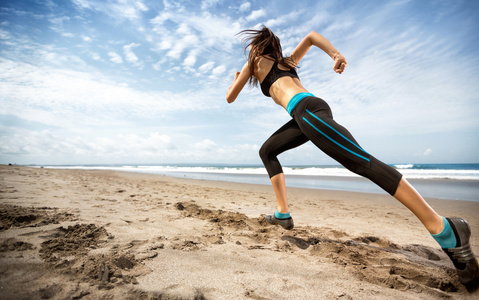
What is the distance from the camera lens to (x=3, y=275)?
4.00ft

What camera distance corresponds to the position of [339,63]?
1.89 metres

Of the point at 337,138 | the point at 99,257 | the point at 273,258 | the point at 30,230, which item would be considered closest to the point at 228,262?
the point at 273,258

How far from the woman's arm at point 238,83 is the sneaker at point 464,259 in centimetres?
187

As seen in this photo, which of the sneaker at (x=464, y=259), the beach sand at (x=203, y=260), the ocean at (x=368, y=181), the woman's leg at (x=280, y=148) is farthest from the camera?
the ocean at (x=368, y=181)

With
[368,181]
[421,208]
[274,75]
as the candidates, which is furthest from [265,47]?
[368,181]

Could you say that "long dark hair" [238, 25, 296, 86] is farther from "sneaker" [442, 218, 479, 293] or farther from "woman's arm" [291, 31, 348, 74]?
"sneaker" [442, 218, 479, 293]

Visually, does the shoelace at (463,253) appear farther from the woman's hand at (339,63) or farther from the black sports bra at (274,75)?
the black sports bra at (274,75)

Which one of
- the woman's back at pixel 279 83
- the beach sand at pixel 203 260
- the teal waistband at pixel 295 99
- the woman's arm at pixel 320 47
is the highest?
the woman's arm at pixel 320 47

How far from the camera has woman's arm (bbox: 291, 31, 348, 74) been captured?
190 centimetres

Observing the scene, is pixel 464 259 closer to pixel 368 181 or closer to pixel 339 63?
pixel 339 63

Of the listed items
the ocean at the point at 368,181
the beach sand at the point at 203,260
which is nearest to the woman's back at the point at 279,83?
the beach sand at the point at 203,260

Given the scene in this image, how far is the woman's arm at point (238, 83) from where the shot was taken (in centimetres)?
211

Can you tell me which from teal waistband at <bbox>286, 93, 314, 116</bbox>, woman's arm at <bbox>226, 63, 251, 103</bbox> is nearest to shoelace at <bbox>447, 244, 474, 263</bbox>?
teal waistband at <bbox>286, 93, 314, 116</bbox>

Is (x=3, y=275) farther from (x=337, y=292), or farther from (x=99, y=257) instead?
(x=337, y=292)
